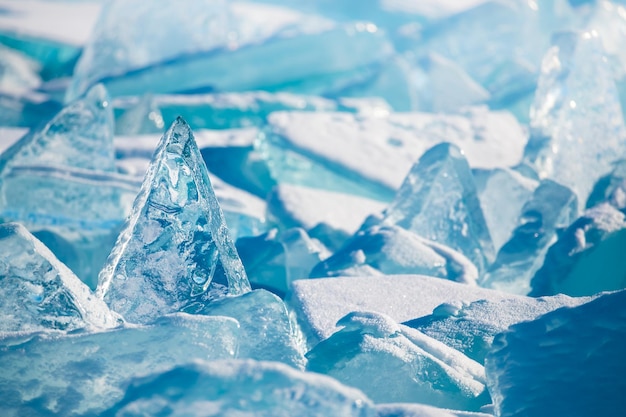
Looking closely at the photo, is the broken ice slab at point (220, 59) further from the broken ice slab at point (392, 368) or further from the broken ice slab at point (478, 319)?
the broken ice slab at point (392, 368)

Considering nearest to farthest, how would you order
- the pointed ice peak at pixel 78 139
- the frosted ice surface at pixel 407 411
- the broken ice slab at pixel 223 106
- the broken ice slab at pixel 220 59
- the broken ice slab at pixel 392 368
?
1. the frosted ice surface at pixel 407 411
2. the broken ice slab at pixel 392 368
3. the pointed ice peak at pixel 78 139
4. the broken ice slab at pixel 223 106
5. the broken ice slab at pixel 220 59

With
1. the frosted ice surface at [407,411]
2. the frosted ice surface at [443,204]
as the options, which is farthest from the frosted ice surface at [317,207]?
the frosted ice surface at [407,411]

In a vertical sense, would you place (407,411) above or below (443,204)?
below

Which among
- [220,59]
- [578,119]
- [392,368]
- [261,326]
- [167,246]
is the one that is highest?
[220,59]

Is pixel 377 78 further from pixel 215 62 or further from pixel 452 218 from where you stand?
pixel 452 218

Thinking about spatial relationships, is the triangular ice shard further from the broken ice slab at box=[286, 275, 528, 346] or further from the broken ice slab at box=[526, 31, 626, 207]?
the broken ice slab at box=[526, 31, 626, 207]

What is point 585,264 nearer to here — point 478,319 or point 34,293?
point 478,319

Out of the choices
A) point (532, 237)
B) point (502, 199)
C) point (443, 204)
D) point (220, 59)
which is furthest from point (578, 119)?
point (220, 59)

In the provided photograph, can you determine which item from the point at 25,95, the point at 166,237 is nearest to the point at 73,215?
the point at 166,237
